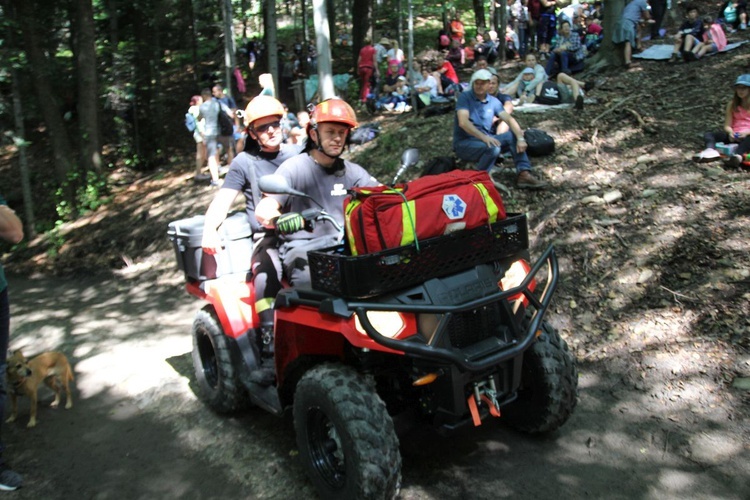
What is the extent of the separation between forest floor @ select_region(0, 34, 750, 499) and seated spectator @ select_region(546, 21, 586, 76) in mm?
3628

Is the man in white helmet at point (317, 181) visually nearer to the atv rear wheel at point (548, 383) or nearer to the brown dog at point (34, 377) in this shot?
the atv rear wheel at point (548, 383)

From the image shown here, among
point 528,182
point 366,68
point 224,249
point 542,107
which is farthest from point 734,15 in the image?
point 224,249

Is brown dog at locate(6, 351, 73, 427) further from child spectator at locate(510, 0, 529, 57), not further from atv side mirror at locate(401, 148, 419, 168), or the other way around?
child spectator at locate(510, 0, 529, 57)

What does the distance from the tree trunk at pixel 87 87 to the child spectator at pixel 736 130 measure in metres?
13.6

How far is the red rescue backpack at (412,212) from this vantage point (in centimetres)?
336

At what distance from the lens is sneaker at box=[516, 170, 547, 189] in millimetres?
8039

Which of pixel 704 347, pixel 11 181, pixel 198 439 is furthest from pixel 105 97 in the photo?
pixel 704 347

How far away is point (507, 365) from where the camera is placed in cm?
354

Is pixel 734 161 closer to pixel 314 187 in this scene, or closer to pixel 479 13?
pixel 314 187

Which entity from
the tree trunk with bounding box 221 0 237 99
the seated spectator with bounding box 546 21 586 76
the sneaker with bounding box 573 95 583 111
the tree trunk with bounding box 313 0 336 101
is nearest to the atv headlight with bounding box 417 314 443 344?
the tree trunk with bounding box 313 0 336 101

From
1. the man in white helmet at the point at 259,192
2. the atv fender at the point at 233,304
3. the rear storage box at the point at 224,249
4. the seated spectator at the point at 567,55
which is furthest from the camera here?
the seated spectator at the point at 567,55

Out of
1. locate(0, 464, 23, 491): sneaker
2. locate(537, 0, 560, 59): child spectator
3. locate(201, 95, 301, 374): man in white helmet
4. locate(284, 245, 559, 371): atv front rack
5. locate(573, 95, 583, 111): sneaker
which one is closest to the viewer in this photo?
locate(284, 245, 559, 371): atv front rack

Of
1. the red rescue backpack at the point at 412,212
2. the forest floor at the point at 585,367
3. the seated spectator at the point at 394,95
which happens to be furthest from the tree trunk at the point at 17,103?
the red rescue backpack at the point at 412,212

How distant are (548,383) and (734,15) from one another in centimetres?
1458
